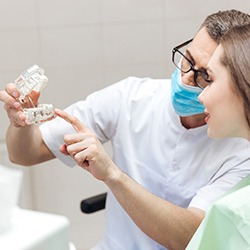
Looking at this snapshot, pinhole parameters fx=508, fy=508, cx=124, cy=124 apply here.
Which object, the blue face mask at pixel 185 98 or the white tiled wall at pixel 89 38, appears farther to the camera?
the white tiled wall at pixel 89 38

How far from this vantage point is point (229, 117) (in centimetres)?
97

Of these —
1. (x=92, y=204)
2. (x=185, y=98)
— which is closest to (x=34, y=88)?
(x=185, y=98)

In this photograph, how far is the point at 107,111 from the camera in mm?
1396

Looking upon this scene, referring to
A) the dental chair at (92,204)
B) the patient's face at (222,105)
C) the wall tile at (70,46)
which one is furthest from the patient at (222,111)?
the wall tile at (70,46)

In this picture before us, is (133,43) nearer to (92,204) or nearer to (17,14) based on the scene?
(17,14)

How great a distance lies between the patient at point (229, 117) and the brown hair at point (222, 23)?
146 millimetres

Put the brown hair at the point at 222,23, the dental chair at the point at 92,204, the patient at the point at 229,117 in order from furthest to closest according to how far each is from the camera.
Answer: the dental chair at the point at 92,204 → the brown hair at the point at 222,23 → the patient at the point at 229,117

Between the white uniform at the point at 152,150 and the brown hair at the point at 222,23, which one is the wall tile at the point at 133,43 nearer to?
the white uniform at the point at 152,150

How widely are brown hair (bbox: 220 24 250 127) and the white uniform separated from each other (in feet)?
0.97

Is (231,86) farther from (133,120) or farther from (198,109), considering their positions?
(133,120)

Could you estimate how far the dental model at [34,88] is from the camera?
1.02 m

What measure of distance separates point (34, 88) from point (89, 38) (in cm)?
100

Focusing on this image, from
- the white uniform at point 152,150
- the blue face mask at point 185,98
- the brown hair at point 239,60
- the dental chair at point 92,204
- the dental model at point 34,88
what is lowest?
the dental chair at point 92,204

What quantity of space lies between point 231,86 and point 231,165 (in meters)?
0.32
